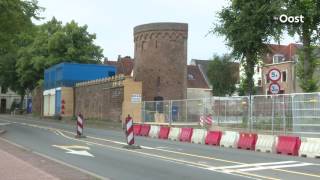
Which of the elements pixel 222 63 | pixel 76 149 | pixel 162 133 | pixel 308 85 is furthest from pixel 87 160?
pixel 222 63

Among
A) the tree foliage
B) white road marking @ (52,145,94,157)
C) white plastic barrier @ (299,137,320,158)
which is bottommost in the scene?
white road marking @ (52,145,94,157)

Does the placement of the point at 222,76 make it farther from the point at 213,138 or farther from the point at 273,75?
the point at 273,75

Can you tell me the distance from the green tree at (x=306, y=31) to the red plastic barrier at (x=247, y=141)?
10.7 meters

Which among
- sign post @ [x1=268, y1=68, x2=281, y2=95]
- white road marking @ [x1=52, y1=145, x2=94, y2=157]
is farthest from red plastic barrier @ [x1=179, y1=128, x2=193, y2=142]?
white road marking @ [x1=52, y1=145, x2=94, y2=157]

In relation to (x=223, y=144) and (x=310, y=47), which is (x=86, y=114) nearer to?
(x=310, y=47)

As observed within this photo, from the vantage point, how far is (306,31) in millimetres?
37562

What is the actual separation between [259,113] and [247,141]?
350 cm

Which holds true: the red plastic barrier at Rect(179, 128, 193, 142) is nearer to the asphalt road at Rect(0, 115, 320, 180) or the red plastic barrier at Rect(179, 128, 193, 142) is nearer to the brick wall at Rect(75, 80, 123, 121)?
the asphalt road at Rect(0, 115, 320, 180)

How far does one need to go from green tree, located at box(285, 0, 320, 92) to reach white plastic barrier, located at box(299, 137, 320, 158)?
528 inches

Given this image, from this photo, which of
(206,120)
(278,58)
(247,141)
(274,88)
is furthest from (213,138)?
(278,58)

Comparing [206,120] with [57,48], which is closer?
[206,120]

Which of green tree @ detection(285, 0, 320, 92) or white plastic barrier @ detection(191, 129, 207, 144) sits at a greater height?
green tree @ detection(285, 0, 320, 92)

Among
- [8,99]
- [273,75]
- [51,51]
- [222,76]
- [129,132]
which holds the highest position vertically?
[51,51]

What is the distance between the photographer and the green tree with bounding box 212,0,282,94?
38594 mm
